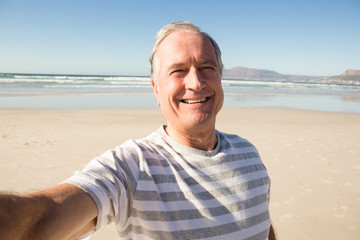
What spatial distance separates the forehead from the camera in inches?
62.2

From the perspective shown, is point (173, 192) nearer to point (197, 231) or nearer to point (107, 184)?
point (197, 231)

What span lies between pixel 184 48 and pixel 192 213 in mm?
1015

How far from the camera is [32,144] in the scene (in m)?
6.48

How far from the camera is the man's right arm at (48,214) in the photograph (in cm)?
76

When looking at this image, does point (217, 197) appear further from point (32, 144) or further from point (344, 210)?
point (32, 144)

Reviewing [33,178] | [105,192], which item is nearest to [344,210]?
[105,192]

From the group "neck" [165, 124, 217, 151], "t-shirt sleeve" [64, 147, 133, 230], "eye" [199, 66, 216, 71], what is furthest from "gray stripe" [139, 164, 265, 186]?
"eye" [199, 66, 216, 71]

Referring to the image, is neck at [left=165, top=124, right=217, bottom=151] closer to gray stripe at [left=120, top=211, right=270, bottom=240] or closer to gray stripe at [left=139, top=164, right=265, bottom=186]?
gray stripe at [left=139, top=164, right=265, bottom=186]

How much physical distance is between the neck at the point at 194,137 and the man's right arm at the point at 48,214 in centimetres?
72

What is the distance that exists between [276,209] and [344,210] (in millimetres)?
1023

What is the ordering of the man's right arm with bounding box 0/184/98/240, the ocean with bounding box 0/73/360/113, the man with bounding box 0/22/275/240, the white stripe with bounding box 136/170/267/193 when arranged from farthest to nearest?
the ocean with bounding box 0/73/360/113 < the white stripe with bounding box 136/170/267/193 < the man with bounding box 0/22/275/240 < the man's right arm with bounding box 0/184/98/240

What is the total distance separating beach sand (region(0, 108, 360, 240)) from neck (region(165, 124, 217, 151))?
34.0 inches

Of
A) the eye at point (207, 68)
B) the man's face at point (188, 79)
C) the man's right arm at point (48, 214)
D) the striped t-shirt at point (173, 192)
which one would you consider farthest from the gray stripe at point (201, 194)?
the eye at point (207, 68)

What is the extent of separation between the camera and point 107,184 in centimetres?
107
